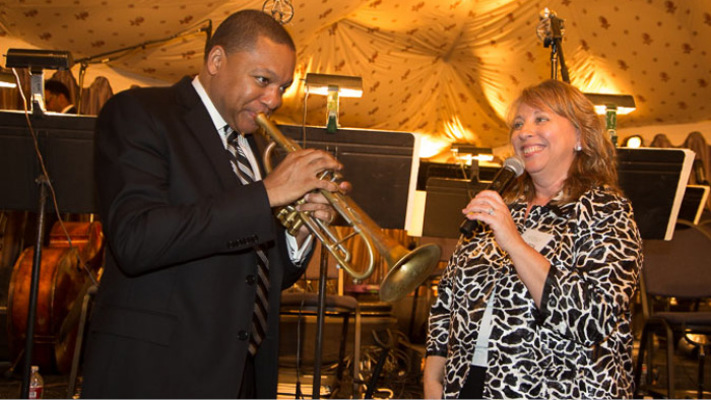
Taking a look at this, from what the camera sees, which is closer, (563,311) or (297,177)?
(297,177)

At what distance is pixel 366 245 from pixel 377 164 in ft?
4.69

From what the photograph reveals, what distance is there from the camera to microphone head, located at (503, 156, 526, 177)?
2.67 metres

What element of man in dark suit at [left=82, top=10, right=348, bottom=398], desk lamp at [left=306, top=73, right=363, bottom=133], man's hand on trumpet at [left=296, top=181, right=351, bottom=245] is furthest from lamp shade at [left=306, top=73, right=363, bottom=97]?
man in dark suit at [left=82, top=10, right=348, bottom=398]

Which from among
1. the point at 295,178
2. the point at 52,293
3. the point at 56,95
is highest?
the point at 56,95

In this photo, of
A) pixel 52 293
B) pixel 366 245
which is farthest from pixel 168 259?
pixel 52 293

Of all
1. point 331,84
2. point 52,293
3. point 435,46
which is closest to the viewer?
point 331,84

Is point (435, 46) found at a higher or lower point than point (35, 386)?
higher

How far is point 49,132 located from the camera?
354 centimetres

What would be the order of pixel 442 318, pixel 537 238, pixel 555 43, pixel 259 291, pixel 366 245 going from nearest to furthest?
pixel 259 291 < pixel 366 245 < pixel 537 238 < pixel 442 318 < pixel 555 43

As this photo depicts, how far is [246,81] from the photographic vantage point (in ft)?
7.32

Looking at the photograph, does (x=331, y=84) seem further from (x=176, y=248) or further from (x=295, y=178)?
(x=176, y=248)

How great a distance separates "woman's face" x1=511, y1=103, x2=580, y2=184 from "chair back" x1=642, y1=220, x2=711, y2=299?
2.79 metres

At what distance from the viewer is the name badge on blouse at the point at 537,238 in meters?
2.60

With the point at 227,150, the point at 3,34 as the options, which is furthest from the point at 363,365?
the point at 3,34
